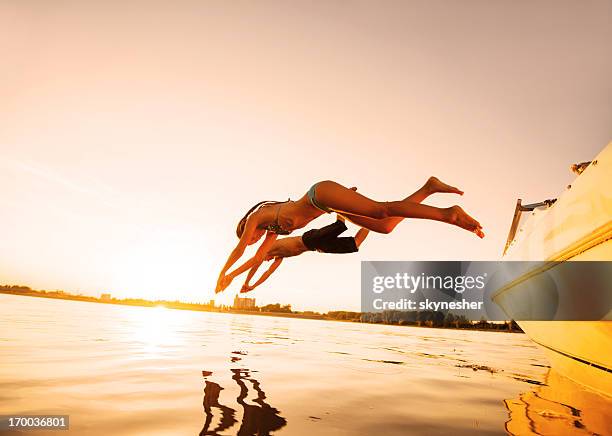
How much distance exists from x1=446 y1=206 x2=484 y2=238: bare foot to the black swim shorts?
1606 mm

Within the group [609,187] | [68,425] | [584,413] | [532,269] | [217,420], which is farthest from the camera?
[532,269]

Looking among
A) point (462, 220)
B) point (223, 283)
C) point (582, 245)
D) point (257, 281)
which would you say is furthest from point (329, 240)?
point (582, 245)

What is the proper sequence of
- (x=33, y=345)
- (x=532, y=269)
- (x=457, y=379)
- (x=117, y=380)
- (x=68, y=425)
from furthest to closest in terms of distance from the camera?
(x=33, y=345) → (x=457, y=379) → (x=532, y=269) → (x=117, y=380) → (x=68, y=425)

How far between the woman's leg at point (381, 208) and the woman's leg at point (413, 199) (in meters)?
0.30

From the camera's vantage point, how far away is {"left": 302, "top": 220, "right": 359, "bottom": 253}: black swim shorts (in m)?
5.52

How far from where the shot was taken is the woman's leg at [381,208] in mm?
4363

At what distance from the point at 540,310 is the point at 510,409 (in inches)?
75.8

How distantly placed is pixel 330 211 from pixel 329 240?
32.5 inches

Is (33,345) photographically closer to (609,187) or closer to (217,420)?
(217,420)

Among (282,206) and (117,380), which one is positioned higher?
(282,206)

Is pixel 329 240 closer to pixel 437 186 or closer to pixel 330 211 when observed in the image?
pixel 330 211

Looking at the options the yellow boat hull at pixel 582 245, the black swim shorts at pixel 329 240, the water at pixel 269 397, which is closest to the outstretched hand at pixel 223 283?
the water at pixel 269 397

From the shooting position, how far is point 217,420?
2805mm

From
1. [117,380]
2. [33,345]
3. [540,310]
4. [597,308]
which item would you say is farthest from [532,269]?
[33,345]
